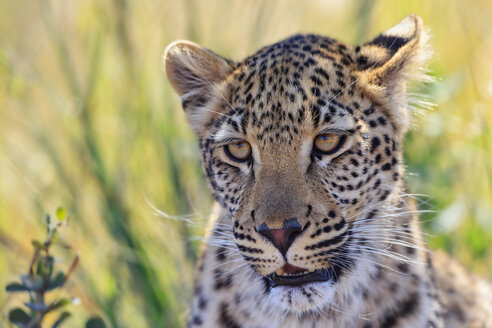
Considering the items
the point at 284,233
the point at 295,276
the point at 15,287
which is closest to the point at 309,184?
the point at 284,233

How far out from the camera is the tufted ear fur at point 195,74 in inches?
162

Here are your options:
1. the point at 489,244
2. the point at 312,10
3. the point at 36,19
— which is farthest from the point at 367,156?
the point at 36,19

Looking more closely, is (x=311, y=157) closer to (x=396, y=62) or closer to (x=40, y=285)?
(x=396, y=62)

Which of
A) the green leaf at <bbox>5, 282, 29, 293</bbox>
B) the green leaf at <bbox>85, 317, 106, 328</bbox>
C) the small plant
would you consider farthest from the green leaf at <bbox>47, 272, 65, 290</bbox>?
the green leaf at <bbox>85, 317, 106, 328</bbox>

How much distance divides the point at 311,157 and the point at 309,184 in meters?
0.16

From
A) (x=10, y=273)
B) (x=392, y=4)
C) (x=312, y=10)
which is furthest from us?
(x=312, y=10)

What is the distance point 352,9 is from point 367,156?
3.09 metres

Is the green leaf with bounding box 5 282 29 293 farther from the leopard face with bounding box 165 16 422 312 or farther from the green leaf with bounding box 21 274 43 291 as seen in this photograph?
the leopard face with bounding box 165 16 422 312

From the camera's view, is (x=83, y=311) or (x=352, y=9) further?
(x=352, y=9)

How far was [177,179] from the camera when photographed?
565 centimetres

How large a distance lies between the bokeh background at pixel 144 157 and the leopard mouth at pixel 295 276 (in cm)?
157

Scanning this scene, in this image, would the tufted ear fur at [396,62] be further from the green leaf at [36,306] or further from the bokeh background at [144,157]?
the green leaf at [36,306]

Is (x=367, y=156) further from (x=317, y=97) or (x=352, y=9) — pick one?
(x=352, y=9)

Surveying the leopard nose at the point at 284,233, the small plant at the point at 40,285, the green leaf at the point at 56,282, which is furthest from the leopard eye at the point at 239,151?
the green leaf at the point at 56,282
